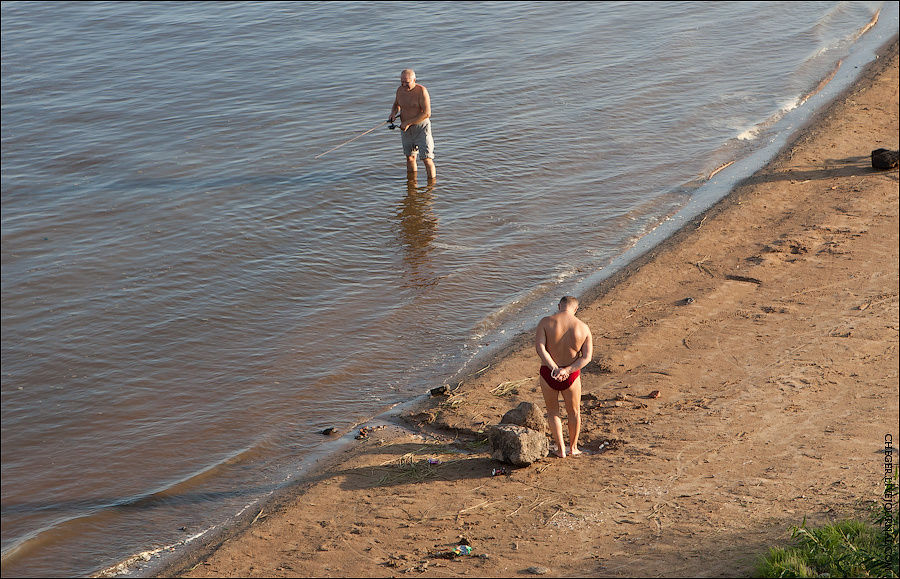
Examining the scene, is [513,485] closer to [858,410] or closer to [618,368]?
[618,368]

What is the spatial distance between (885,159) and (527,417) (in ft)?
25.4

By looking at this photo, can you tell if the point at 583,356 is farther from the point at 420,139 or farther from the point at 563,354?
the point at 420,139

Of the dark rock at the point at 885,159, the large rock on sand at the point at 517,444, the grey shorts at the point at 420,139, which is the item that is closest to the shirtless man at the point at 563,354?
the large rock on sand at the point at 517,444

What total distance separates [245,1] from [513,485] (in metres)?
20.6

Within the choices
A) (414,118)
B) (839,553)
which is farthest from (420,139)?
(839,553)

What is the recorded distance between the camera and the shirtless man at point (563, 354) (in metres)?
6.91

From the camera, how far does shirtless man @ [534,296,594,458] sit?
6910mm

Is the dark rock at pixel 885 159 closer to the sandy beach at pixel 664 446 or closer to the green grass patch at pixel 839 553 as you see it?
the sandy beach at pixel 664 446

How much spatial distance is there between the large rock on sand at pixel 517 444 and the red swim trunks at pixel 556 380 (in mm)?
401

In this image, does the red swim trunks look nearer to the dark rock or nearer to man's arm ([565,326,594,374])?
man's arm ([565,326,594,374])

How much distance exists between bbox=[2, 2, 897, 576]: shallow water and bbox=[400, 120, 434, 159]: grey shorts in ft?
1.93

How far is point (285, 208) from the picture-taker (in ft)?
41.3

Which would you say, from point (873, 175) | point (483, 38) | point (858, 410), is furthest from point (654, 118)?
point (858, 410)

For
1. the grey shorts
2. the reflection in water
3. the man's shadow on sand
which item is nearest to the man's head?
the grey shorts
